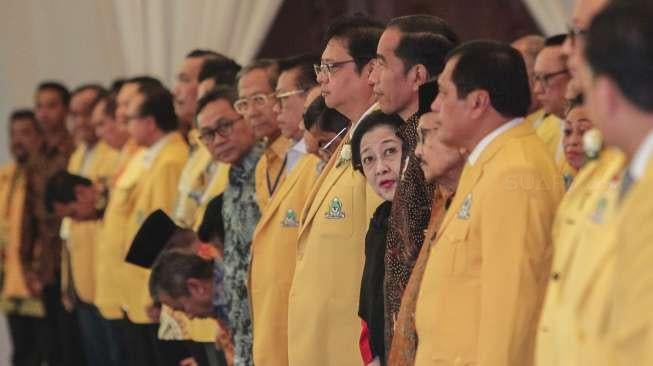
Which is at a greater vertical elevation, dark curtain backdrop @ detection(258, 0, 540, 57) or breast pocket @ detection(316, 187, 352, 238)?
dark curtain backdrop @ detection(258, 0, 540, 57)

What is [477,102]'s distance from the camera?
3727 mm

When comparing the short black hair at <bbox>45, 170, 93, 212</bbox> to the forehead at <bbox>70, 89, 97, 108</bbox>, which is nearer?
the short black hair at <bbox>45, 170, 93, 212</bbox>

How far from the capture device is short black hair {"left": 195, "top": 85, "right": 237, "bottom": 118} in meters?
5.96

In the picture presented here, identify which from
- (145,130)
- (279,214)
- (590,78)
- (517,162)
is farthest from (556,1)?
(590,78)

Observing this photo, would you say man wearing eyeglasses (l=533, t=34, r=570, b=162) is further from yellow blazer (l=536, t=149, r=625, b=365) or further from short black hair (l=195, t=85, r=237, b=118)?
yellow blazer (l=536, t=149, r=625, b=365)

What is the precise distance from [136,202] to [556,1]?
2.19m

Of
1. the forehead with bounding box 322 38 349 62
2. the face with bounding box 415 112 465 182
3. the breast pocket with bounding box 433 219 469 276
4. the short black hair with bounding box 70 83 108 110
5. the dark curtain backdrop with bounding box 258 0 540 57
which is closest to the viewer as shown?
the breast pocket with bounding box 433 219 469 276

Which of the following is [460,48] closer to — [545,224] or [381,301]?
[545,224]

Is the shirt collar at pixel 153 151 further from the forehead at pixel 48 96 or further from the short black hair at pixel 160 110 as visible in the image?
the forehead at pixel 48 96

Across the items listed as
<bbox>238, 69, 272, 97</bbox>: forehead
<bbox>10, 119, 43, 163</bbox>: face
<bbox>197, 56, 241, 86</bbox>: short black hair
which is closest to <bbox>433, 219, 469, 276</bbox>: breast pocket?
<bbox>238, 69, 272, 97</bbox>: forehead

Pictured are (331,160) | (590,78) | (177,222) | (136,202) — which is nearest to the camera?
(590,78)

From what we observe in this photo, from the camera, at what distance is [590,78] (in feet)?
8.86

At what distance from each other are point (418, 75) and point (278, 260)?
1.08 metres

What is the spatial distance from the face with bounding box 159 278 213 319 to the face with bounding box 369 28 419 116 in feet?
5.26
